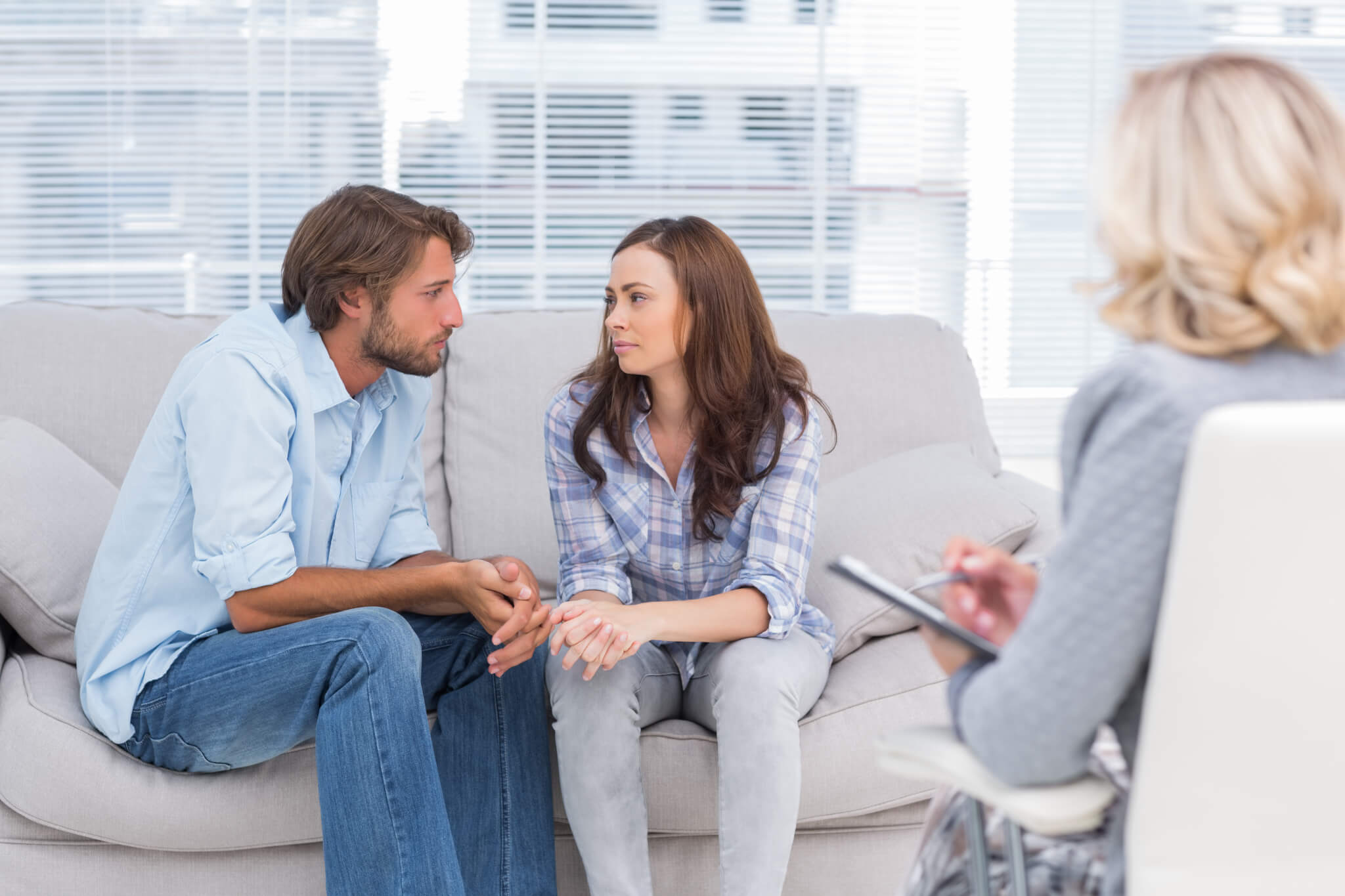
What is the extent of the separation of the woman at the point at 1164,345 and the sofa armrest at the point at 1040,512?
1.13 metres

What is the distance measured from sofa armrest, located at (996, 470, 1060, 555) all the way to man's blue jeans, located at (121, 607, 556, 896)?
2.82 ft

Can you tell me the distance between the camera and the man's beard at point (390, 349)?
67.8 inches

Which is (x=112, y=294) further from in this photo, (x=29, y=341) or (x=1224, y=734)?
(x=1224, y=734)

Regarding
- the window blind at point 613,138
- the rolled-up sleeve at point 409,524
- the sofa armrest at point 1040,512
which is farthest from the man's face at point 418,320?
the window blind at point 613,138

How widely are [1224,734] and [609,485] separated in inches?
44.0

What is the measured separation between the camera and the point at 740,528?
1734 millimetres

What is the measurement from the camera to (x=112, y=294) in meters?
3.20

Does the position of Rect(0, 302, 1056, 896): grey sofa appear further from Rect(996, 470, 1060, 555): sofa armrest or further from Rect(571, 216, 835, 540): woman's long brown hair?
Rect(571, 216, 835, 540): woman's long brown hair

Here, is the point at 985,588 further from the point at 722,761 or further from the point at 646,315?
the point at 646,315

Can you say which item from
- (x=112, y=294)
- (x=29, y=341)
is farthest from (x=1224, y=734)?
(x=112, y=294)

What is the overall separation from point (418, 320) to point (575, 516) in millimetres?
388

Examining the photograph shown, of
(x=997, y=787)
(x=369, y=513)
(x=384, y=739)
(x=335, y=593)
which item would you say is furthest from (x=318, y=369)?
(x=997, y=787)

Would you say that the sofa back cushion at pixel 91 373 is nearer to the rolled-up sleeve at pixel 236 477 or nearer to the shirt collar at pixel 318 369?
the shirt collar at pixel 318 369

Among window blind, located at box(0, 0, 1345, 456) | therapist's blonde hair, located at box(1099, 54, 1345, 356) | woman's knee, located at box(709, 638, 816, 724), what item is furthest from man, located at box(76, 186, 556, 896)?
window blind, located at box(0, 0, 1345, 456)
